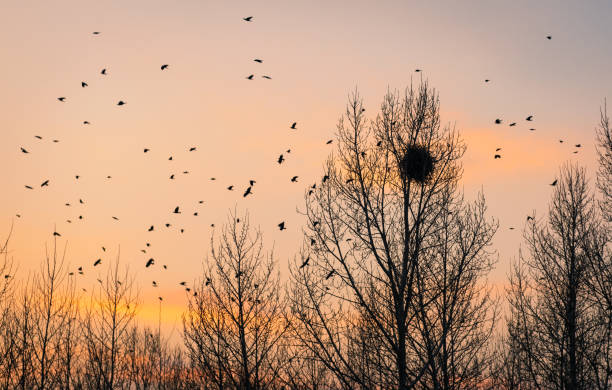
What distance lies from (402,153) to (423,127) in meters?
0.73

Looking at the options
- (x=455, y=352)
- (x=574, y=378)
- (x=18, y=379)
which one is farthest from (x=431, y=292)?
(x=18, y=379)

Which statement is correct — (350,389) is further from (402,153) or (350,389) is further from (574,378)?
(574,378)

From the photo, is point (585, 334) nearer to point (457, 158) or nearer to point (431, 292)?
point (431, 292)

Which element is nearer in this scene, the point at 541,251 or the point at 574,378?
the point at 574,378

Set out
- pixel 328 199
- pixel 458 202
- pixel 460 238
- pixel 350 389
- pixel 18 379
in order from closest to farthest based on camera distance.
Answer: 1. pixel 350 389
2. pixel 328 199
3. pixel 458 202
4. pixel 460 238
5. pixel 18 379

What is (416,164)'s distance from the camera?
37.8 feet

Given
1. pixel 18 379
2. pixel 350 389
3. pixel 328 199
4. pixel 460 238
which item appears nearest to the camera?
pixel 350 389

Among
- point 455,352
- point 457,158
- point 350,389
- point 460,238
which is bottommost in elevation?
point 350,389

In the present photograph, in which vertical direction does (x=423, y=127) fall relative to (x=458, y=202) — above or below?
above

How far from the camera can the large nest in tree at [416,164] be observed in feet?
38.6

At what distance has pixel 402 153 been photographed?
12914mm

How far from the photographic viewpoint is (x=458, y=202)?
1379 centimetres

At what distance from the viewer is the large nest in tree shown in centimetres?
1177

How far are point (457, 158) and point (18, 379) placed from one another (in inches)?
495
